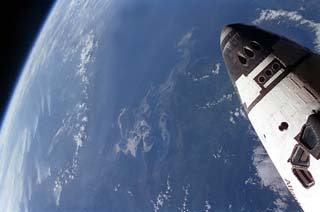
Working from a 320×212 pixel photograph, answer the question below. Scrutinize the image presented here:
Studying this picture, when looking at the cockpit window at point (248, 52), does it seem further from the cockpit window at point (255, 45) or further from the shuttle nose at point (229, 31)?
the shuttle nose at point (229, 31)

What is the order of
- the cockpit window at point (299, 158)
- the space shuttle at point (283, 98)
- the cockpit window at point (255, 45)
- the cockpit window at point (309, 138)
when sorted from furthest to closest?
the cockpit window at point (255, 45) → the space shuttle at point (283, 98) → the cockpit window at point (299, 158) → the cockpit window at point (309, 138)

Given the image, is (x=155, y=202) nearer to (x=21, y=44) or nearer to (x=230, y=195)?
(x=230, y=195)

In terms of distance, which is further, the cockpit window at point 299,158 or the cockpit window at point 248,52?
the cockpit window at point 248,52

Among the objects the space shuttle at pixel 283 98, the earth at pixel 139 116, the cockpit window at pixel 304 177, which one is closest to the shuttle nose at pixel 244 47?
the space shuttle at pixel 283 98

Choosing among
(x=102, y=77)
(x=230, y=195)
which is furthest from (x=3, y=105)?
(x=102, y=77)

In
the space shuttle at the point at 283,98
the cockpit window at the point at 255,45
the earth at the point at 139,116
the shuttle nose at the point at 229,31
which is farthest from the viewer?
the earth at the point at 139,116

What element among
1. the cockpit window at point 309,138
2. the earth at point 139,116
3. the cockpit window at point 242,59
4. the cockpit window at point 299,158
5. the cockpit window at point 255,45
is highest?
the cockpit window at point 255,45

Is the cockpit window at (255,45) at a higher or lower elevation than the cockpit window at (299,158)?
higher
